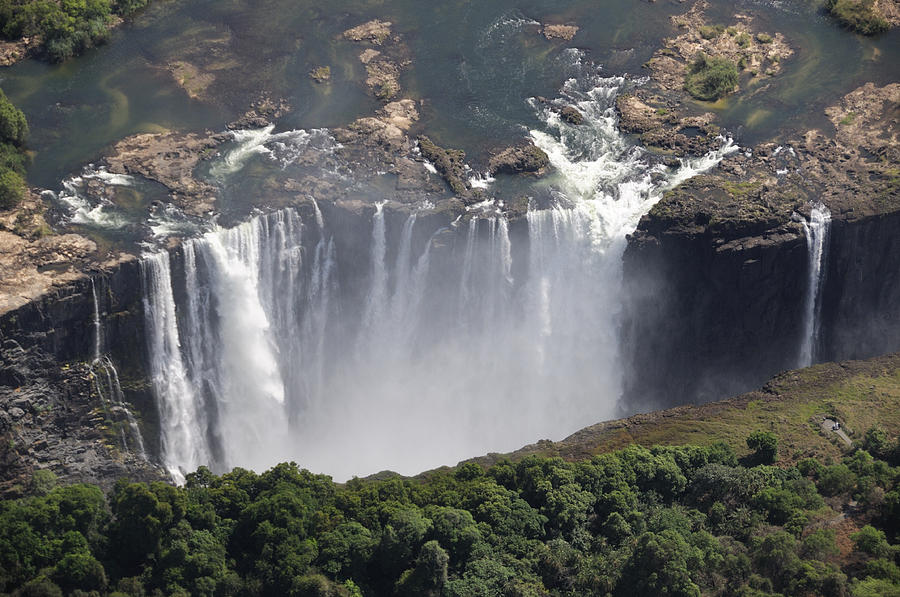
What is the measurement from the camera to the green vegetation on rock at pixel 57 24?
73875mm

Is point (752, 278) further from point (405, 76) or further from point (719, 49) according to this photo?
point (405, 76)

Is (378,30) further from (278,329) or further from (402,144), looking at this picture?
(278,329)

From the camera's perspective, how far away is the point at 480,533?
50312 mm

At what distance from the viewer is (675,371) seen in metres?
65.5

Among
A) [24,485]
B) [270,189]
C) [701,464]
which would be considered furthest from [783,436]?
[24,485]

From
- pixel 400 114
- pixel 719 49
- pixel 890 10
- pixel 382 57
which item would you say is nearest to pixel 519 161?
pixel 400 114

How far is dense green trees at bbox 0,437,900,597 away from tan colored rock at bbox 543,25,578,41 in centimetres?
3386

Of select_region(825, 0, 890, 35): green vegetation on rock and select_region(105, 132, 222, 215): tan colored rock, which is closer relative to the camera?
select_region(105, 132, 222, 215): tan colored rock

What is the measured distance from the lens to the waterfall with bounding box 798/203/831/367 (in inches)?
2510

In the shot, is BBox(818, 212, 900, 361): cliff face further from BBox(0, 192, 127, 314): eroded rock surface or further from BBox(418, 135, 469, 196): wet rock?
BBox(0, 192, 127, 314): eroded rock surface

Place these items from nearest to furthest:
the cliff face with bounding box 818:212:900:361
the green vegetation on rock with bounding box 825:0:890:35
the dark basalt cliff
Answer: the dark basalt cliff, the cliff face with bounding box 818:212:900:361, the green vegetation on rock with bounding box 825:0:890:35

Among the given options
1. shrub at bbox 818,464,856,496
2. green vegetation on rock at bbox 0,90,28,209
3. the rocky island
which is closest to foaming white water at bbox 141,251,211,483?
the rocky island

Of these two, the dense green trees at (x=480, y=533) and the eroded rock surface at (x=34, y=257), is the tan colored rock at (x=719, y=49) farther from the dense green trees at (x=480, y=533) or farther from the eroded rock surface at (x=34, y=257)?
the eroded rock surface at (x=34, y=257)

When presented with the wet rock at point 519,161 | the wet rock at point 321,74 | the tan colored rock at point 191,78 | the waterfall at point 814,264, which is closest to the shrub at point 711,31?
the wet rock at point 519,161
